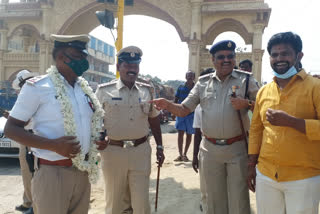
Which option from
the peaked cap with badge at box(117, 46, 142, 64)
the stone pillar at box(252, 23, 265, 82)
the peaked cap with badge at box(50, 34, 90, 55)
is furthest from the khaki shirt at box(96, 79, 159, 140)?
the stone pillar at box(252, 23, 265, 82)

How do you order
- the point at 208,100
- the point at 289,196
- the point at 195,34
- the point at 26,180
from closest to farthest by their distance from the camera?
the point at 289,196
the point at 208,100
the point at 26,180
the point at 195,34

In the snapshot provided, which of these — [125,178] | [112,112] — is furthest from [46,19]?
[125,178]

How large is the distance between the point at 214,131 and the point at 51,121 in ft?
5.27

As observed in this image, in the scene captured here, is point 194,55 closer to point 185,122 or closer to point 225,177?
point 185,122

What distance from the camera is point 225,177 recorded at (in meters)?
2.82

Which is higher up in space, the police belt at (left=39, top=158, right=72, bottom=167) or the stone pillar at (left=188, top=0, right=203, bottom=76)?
the stone pillar at (left=188, top=0, right=203, bottom=76)

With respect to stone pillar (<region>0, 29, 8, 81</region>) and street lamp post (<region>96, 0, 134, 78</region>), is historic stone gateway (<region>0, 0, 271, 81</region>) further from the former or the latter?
street lamp post (<region>96, 0, 134, 78</region>)

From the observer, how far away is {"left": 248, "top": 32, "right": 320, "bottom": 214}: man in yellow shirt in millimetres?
1966

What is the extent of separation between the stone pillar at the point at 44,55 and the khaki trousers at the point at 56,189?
18939 millimetres

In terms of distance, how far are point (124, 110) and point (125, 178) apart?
2.52 ft

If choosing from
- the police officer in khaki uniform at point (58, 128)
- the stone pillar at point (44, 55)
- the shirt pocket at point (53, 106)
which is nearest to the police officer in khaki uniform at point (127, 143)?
the police officer in khaki uniform at point (58, 128)

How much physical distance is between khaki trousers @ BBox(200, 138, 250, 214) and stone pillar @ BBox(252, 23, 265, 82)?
14203 mm

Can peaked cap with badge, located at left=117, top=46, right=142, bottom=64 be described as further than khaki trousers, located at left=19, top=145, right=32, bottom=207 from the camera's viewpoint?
No

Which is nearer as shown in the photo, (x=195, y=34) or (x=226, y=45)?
(x=226, y=45)
